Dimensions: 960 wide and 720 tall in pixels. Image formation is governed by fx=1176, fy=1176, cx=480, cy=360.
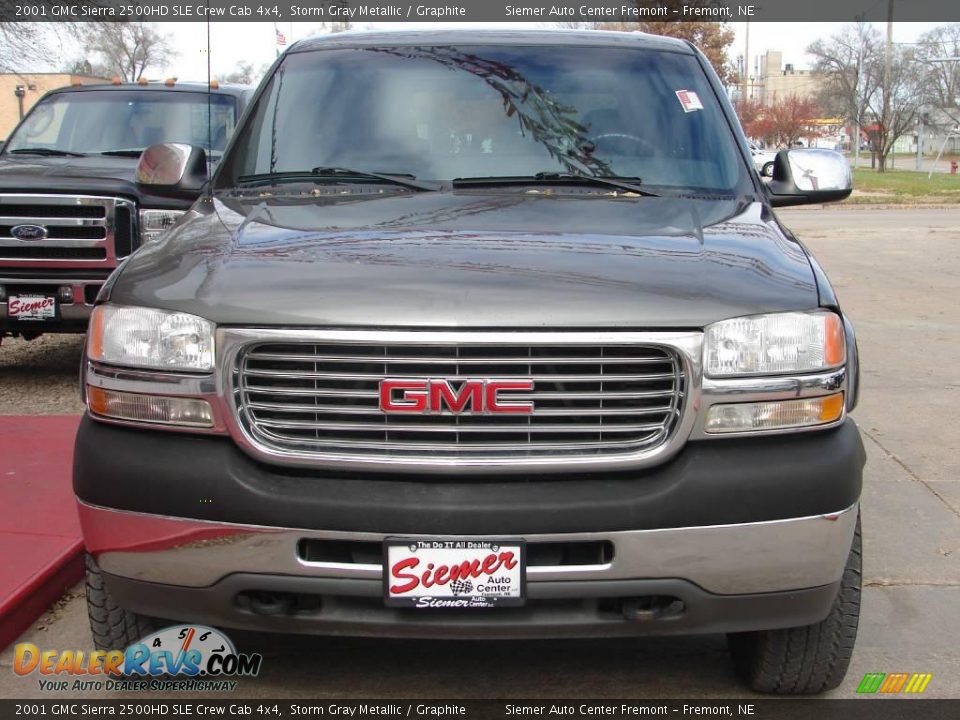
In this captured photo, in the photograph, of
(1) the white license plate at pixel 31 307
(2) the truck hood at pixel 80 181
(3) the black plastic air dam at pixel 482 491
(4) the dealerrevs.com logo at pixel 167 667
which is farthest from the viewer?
(2) the truck hood at pixel 80 181

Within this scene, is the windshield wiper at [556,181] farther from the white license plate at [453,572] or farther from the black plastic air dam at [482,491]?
the white license plate at [453,572]

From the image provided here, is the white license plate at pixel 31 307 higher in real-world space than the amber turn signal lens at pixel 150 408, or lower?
lower

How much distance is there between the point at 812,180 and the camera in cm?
435

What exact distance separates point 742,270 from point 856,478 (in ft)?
1.94

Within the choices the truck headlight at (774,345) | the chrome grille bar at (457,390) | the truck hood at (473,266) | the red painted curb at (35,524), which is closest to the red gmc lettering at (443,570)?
the chrome grille bar at (457,390)

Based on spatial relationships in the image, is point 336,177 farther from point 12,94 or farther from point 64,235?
point 12,94

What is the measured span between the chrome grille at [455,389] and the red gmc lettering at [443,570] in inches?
9.6

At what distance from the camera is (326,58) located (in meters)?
4.45

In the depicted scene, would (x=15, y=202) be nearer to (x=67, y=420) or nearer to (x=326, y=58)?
(x=67, y=420)

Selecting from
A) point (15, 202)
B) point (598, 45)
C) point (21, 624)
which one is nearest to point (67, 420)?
point (15, 202)

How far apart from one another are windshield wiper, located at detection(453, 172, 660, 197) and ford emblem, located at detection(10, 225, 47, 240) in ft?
14.7

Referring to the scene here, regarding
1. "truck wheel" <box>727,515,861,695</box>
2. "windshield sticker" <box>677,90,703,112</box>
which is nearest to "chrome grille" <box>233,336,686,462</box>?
"truck wheel" <box>727,515,861,695</box>

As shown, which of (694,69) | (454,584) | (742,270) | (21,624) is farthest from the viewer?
(694,69)

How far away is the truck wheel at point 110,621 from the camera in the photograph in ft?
10.7
